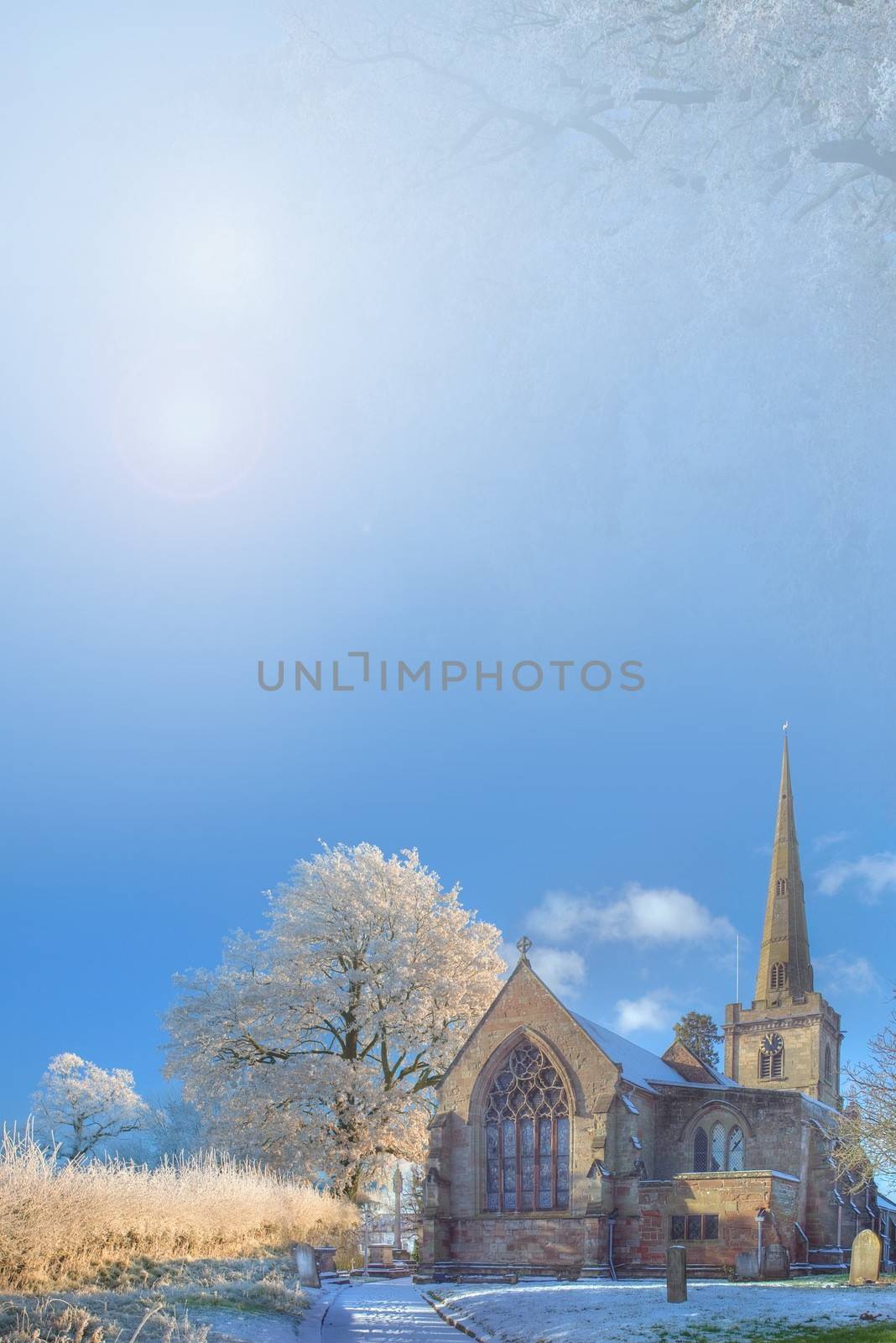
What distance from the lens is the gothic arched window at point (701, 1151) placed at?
1414 inches

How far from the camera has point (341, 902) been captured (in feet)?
131

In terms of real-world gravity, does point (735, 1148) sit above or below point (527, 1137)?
below

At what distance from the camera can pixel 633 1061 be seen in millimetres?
38031

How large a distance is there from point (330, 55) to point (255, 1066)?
104 ft

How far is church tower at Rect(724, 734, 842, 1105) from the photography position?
58.8 m

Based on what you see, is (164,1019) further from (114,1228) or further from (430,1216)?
(114,1228)

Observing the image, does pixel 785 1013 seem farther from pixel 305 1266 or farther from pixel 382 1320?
pixel 382 1320

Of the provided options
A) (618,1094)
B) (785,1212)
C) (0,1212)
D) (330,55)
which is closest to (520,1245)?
(618,1094)

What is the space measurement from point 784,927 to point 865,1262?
40500 mm

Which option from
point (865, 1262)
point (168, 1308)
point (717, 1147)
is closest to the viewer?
point (168, 1308)

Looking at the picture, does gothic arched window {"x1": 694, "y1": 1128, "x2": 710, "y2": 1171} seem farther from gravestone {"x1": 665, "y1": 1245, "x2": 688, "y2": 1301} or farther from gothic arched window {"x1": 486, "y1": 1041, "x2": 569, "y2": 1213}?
gravestone {"x1": 665, "y1": 1245, "x2": 688, "y2": 1301}

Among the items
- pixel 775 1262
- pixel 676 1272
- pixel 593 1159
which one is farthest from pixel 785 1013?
pixel 676 1272

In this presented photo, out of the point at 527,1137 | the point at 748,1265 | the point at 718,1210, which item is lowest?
the point at 748,1265

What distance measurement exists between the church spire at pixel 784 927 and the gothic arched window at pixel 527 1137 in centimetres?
3014
